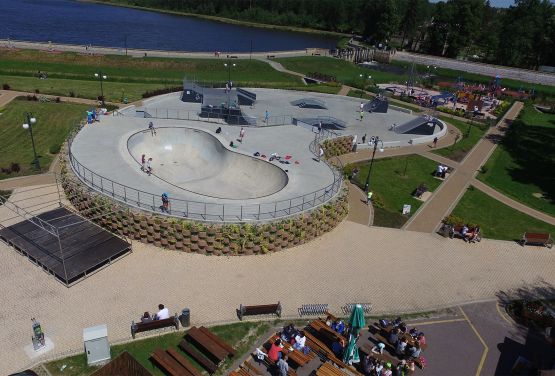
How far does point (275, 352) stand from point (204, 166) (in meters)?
20.9

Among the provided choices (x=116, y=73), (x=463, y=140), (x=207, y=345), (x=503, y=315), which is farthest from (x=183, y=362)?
(x=116, y=73)

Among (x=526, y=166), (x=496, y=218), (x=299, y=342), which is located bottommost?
(x=496, y=218)

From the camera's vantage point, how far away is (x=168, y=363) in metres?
16.5

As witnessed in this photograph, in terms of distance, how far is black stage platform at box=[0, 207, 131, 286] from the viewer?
21.2m

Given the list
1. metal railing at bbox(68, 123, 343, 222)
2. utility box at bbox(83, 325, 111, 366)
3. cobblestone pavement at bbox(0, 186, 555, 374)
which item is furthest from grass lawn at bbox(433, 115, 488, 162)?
utility box at bbox(83, 325, 111, 366)

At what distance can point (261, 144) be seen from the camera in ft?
120

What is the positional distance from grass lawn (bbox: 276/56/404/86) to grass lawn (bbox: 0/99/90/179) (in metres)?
50.2

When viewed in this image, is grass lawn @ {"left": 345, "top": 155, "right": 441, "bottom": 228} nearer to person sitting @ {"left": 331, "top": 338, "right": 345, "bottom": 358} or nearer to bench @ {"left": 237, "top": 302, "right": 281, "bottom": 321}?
bench @ {"left": 237, "top": 302, "right": 281, "bottom": 321}

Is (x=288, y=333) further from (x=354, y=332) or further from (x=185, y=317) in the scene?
(x=185, y=317)

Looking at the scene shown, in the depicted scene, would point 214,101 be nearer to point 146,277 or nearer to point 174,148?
point 174,148

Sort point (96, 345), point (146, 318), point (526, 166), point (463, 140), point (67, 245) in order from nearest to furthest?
1. point (96, 345)
2. point (146, 318)
3. point (67, 245)
4. point (526, 166)
5. point (463, 140)

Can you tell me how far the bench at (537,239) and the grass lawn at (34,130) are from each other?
119ft

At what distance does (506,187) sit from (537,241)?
11.6m

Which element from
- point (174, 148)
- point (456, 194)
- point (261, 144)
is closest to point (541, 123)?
point (456, 194)
